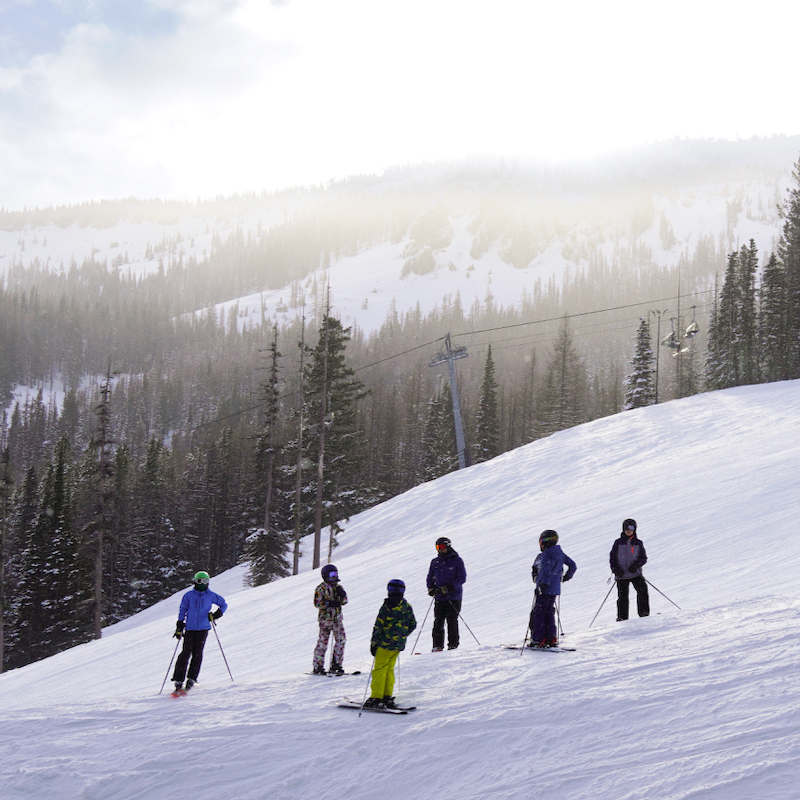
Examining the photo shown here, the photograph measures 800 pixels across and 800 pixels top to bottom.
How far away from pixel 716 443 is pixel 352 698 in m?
22.9

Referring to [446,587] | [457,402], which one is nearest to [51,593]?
[457,402]

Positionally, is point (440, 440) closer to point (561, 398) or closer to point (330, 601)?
point (561, 398)

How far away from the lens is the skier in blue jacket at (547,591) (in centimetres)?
903

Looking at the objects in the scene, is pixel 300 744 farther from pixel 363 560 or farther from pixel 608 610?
pixel 363 560

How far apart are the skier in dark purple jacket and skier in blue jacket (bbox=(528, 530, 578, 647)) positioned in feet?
3.74

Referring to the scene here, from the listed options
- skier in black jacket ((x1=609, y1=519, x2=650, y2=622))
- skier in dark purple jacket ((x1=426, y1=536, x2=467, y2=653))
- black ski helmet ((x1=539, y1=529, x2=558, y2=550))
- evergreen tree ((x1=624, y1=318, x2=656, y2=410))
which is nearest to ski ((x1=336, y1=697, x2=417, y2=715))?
skier in dark purple jacket ((x1=426, y1=536, x2=467, y2=653))

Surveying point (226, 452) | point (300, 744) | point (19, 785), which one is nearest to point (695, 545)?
point (300, 744)

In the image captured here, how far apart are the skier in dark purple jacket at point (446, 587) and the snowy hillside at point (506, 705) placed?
63 cm

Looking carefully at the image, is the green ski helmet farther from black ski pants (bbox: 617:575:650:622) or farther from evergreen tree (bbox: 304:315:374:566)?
evergreen tree (bbox: 304:315:374:566)

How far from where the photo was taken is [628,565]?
1034 cm

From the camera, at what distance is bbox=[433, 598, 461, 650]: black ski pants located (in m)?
10.1

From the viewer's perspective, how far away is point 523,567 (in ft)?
55.2

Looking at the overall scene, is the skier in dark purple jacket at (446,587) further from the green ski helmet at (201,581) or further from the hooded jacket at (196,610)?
the green ski helmet at (201,581)

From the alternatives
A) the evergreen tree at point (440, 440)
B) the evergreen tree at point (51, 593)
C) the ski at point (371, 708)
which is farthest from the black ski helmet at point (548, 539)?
the evergreen tree at point (440, 440)
